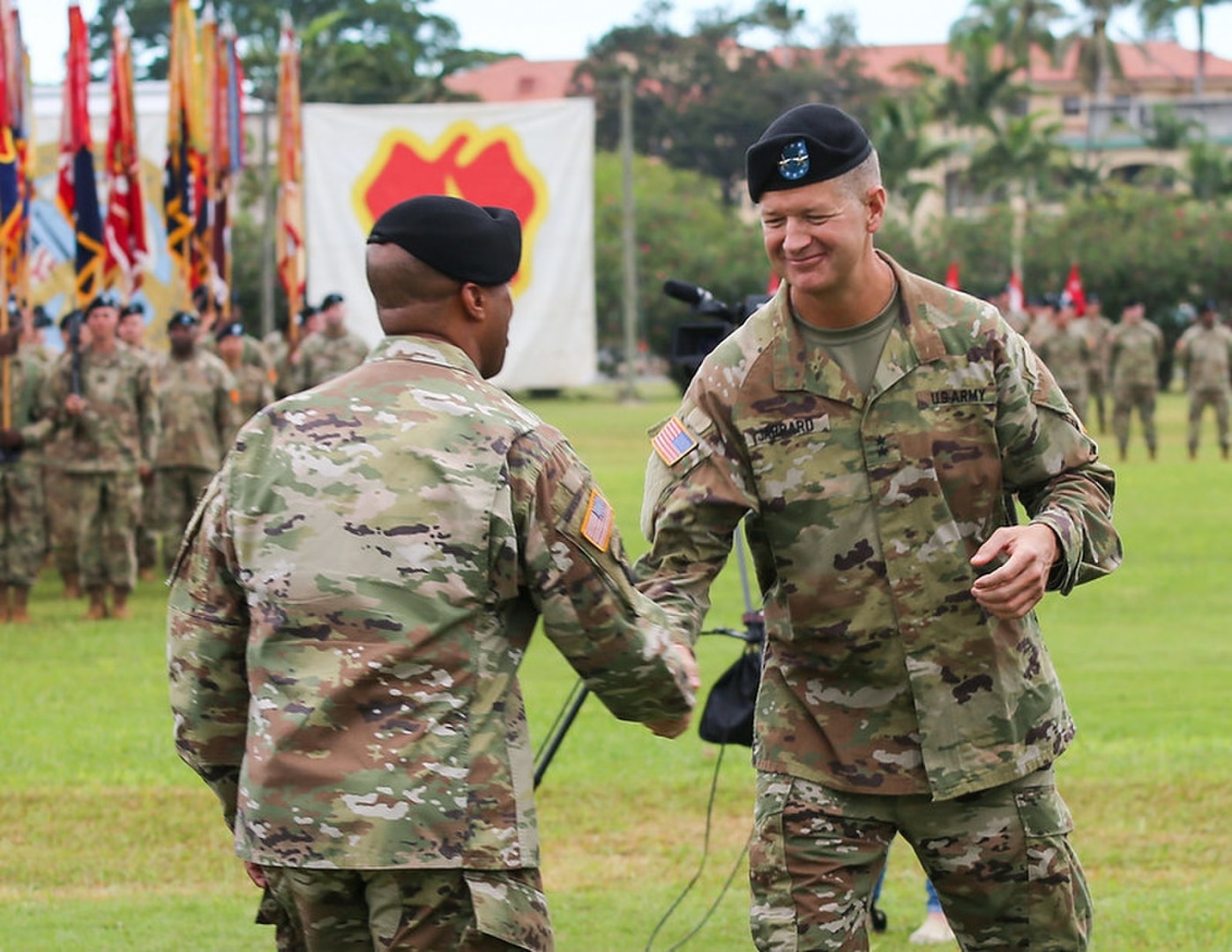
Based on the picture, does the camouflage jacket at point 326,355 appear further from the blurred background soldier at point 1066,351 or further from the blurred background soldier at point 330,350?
the blurred background soldier at point 1066,351

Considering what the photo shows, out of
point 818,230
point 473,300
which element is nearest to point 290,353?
point 818,230

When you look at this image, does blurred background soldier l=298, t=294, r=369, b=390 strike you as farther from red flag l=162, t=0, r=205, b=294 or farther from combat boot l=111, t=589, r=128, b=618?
combat boot l=111, t=589, r=128, b=618

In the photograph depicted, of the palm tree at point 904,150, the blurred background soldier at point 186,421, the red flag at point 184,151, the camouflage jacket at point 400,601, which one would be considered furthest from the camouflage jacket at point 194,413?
the palm tree at point 904,150

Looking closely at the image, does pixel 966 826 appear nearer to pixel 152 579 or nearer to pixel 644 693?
pixel 644 693

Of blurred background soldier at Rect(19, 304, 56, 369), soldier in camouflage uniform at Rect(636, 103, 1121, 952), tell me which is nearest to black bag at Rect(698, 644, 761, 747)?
A: soldier in camouflage uniform at Rect(636, 103, 1121, 952)

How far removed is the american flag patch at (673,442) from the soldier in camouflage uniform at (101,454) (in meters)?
11.2

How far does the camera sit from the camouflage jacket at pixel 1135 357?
29.4 metres

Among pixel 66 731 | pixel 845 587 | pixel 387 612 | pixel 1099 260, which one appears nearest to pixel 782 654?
pixel 845 587

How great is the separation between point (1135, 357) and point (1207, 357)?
1455 millimetres

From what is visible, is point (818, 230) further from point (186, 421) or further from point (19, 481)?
point (186, 421)

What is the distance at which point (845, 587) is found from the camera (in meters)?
4.36

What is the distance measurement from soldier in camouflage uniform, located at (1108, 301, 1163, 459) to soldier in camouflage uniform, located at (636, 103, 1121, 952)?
25.2 metres

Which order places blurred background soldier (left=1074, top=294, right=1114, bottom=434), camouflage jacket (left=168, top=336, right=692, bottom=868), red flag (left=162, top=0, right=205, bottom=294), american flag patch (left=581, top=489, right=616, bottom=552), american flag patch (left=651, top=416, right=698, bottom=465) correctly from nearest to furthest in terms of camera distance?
camouflage jacket (left=168, top=336, right=692, bottom=868)
american flag patch (left=581, top=489, right=616, bottom=552)
american flag patch (left=651, top=416, right=698, bottom=465)
red flag (left=162, top=0, right=205, bottom=294)
blurred background soldier (left=1074, top=294, right=1114, bottom=434)

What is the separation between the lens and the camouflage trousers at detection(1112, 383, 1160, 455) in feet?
95.2
